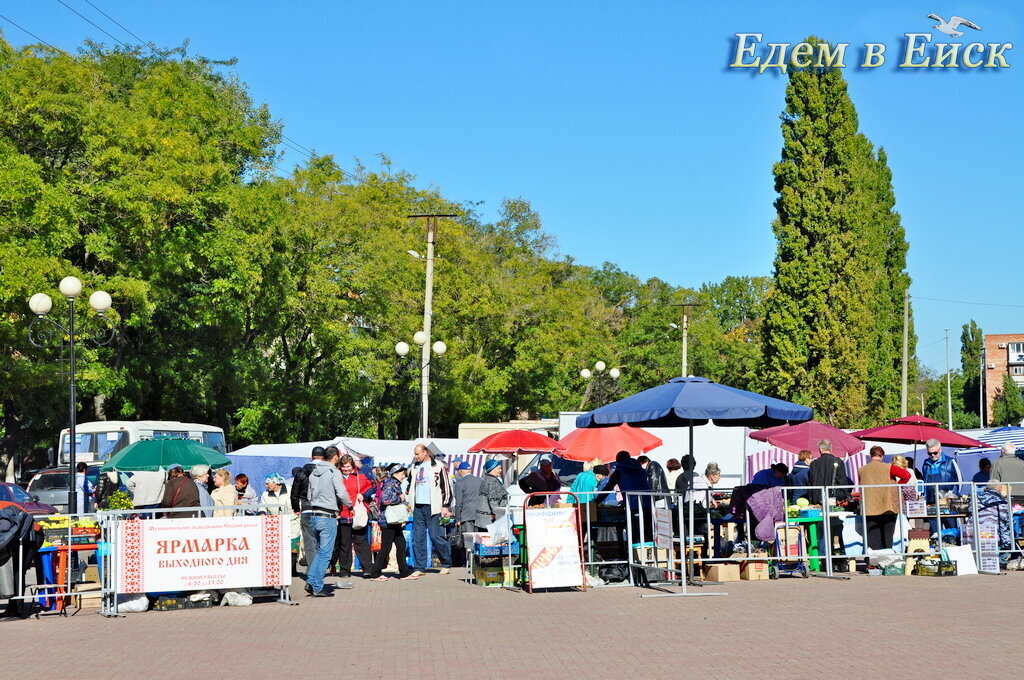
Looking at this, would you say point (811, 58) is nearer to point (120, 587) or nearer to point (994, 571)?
point (994, 571)

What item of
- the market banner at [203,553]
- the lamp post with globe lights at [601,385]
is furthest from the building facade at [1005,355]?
the market banner at [203,553]

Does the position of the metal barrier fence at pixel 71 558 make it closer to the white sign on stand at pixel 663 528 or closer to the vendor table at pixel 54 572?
the vendor table at pixel 54 572

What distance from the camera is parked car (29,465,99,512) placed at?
29547 mm

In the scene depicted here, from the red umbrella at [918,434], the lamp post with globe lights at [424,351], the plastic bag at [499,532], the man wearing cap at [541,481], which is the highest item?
the lamp post with globe lights at [424,351]

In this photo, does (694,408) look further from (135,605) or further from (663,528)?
(135,605)

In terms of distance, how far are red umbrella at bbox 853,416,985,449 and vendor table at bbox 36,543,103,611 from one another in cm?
1653

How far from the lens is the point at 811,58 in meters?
55.5

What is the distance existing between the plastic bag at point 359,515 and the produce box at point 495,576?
6.59 ft

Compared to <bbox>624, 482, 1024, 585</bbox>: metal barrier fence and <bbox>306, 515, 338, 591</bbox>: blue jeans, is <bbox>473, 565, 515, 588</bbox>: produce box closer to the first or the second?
<bbox>624, 482, 1024, 585</bbox>: metal barrier fence

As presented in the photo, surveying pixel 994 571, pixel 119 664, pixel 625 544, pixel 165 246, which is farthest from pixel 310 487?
pixel 165 246

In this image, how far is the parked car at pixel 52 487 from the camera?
96.9 ft

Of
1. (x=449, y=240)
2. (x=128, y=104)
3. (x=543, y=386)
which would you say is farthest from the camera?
(x=543, y=386)

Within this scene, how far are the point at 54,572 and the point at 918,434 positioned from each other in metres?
17.2

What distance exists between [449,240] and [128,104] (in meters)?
17.5
